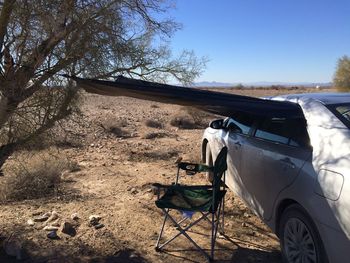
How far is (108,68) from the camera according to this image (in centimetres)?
540

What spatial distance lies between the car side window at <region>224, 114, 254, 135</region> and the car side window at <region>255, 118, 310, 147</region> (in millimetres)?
379

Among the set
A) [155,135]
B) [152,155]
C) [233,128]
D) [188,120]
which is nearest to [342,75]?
[188,120]

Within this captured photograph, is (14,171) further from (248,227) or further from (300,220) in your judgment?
(300,220)

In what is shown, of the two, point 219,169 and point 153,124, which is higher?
point 219,169

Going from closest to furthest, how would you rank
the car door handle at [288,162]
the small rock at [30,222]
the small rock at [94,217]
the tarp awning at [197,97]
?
1. the car door handle at [288,162]
2. the tarp awning at [197,97]
3. the small rock at [30,222]
4. the small rock at [94,217]

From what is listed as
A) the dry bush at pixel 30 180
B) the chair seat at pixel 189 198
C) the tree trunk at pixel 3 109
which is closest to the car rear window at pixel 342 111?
the chair seat at pixel 189 198

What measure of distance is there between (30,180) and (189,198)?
3973 mm

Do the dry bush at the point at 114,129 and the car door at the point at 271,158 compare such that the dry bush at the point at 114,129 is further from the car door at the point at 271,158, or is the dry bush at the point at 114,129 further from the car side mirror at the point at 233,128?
the car door at the point at 271,158

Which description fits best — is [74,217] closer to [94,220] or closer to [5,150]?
[94,220]

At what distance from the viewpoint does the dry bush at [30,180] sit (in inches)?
299

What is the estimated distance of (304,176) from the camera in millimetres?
3826

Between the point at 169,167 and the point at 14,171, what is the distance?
11.3 feet

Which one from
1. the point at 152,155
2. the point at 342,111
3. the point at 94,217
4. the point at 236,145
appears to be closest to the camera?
the point at 342,111

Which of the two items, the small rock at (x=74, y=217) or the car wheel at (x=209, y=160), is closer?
the small rock at (x=74, y=217)
